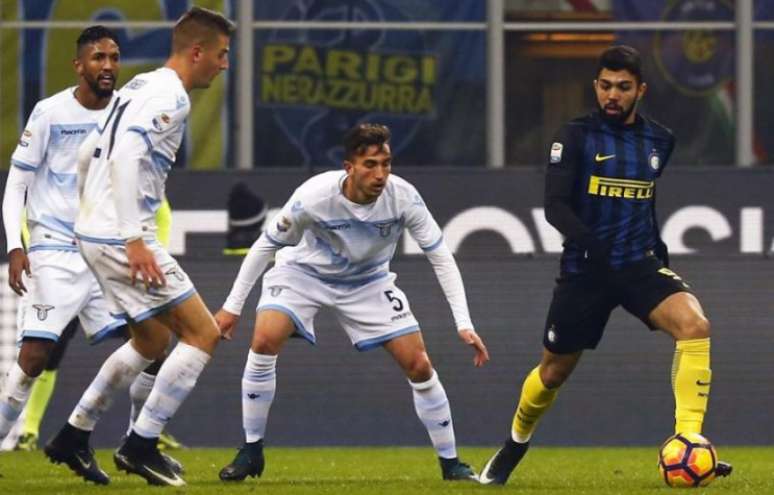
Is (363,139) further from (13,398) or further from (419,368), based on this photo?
(13,398)

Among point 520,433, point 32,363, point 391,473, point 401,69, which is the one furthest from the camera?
point 401,69

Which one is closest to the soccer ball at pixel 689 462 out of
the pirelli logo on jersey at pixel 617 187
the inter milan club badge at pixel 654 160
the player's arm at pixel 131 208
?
the pirelli logo on jersey at pixel 617 187

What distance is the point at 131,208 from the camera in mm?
8656

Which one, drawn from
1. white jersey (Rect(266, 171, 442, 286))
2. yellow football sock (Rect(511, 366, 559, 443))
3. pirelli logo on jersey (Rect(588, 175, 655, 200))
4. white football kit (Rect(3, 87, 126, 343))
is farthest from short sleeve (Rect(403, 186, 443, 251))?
white football kit (Rect(3, 87, 126, 343))

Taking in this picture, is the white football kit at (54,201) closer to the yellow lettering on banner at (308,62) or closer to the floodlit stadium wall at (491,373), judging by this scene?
the floodlit stadium wall at (491,373)

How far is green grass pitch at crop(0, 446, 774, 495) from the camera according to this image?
940 centimetres

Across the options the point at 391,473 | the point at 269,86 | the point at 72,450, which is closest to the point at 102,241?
the point at 72,450

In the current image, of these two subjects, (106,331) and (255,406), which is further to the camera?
(106,331)

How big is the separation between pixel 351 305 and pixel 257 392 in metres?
0.67

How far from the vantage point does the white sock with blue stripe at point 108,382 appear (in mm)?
9586

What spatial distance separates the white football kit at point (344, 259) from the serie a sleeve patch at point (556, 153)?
0.87 metres

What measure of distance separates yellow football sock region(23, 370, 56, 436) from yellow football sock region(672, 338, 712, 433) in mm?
5824

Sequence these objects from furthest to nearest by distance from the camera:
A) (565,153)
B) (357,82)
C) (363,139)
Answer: (357,82), (363,139), (565,153)

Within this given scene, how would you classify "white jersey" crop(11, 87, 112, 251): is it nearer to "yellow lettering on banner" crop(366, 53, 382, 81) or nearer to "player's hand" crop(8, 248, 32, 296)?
"player's hand" crop(8, 248, 32, 296)
